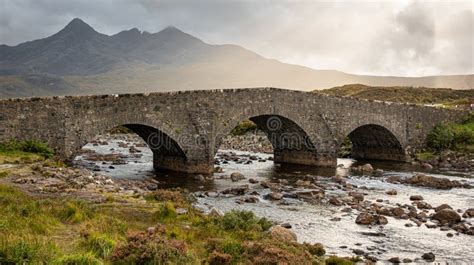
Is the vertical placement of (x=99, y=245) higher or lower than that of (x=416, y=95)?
lower

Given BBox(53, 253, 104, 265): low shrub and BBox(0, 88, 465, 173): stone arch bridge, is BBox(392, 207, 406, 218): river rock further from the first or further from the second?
BBox(53, 253, 104, 265): low shrub

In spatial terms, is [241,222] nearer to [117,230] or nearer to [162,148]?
[117,230]

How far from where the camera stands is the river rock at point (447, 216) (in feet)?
62.2

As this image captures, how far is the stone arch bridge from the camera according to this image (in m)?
23.8

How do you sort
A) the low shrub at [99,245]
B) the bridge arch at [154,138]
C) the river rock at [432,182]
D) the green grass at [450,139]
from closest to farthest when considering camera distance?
the low shrub at [99,245] < the bridge arch at [154,138] < the river rock at [432,182] < the green grass at [450,139]

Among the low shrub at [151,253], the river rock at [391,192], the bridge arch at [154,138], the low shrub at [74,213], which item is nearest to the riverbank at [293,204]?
the river rock at [391,192]

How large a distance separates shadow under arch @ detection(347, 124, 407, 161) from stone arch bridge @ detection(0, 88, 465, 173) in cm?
9

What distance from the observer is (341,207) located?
21.2 meters

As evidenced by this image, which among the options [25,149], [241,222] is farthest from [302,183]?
[25,149]

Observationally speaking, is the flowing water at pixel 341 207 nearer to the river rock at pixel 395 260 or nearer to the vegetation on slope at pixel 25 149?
the river rock at pixel 395 260

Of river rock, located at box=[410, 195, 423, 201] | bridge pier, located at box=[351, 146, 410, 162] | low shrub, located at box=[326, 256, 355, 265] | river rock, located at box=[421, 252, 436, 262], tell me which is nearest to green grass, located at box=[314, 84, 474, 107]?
bridge pier, located at box=[351, 146, 410, 162]

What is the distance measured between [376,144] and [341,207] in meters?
25.2

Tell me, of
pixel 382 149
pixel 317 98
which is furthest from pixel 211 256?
pixel 382 149

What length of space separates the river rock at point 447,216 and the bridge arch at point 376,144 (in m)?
22.0
